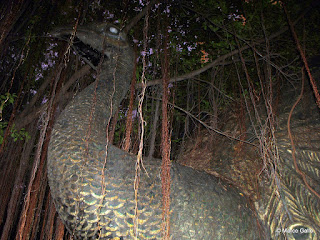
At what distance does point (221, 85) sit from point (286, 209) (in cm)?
205

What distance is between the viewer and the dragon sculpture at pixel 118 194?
1.03 metres

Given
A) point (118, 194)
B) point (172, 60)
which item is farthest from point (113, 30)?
point (118, 194)

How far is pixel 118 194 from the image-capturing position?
3.47 ft

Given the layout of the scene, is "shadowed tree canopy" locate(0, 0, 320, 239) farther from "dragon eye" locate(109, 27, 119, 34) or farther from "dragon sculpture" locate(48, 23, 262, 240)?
"dragon sculpture" locate(48, 23, 262, 240)

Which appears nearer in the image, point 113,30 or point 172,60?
point 113,30

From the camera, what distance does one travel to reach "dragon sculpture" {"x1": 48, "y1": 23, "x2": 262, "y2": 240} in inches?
40.4

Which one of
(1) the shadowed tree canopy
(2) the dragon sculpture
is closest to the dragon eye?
(1) the shadowed tree canopy

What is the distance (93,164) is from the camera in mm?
1108

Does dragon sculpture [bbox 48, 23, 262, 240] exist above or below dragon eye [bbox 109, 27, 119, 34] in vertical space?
below

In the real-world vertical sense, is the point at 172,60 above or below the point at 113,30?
above

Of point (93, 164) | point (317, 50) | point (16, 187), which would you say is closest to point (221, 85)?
point (317, 50)

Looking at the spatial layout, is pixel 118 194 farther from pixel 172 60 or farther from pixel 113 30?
pixel 172 60

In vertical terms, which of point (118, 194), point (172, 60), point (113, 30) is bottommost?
point (118, 194)

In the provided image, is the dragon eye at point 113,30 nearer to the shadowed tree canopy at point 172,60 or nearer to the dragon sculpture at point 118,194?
the shadowed tree canopy at point 172,60
